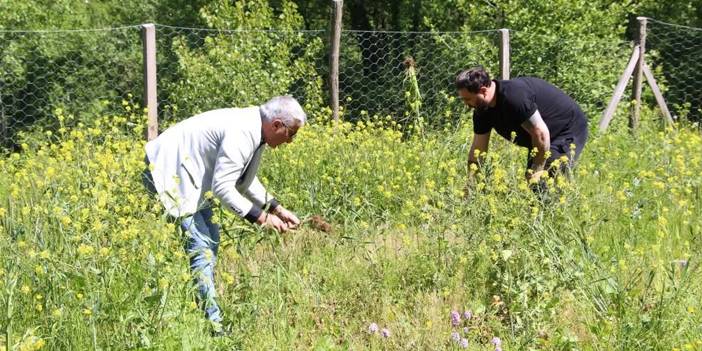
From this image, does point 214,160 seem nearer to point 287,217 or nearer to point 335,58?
point 287,217

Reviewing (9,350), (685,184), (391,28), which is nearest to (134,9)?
(391,28)

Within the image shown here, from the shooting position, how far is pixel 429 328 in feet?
12.2

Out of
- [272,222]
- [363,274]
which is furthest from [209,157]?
[363,274]

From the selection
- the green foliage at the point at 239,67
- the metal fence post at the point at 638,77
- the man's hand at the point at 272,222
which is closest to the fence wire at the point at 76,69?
the green foliage at the point at 239,67

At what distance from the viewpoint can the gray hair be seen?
386 centimetres

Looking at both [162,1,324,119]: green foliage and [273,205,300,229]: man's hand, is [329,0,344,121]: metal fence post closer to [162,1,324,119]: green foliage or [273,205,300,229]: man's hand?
[162,1,324,119]: green foliage

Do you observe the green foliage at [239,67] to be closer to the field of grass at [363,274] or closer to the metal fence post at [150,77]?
the metal fence post at [150,77]

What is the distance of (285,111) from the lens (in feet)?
12.7

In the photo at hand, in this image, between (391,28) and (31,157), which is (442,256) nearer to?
(31,157)

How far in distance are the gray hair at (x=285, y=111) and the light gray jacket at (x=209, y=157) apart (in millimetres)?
92

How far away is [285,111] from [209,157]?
18.0 inches

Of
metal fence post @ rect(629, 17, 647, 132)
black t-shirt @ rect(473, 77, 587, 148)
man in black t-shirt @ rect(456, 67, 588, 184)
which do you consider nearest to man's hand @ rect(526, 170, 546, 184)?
man in black t-shirt @ rect(456, 67, 588, 184)

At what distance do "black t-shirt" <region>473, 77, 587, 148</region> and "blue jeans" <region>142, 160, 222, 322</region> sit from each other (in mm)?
1882

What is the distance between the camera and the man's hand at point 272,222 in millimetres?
3895
